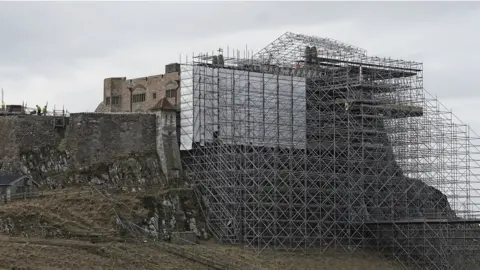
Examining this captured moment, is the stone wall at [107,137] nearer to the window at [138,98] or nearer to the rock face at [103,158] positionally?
the rock face at [103,158]

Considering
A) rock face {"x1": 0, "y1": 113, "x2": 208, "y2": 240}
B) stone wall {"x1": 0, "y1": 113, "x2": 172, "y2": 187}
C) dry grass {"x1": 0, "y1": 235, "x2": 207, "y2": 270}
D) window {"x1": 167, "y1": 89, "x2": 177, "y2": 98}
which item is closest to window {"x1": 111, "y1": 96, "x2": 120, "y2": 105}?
window {"x1": 167, "y1": 89, "x2": 177, "y2": 98}

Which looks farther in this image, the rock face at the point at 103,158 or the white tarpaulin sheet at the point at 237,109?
the white tarpaulin sheet at the point at 237,109

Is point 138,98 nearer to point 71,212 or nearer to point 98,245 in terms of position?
point 71,212

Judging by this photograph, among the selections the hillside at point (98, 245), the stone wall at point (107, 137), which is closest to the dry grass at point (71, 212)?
the hillside at point (98, 245)

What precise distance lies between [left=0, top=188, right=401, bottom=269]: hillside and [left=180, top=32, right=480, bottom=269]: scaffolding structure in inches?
120

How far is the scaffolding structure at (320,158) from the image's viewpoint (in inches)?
3831

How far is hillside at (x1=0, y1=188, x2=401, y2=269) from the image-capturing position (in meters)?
80.8

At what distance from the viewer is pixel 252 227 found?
3787 inches

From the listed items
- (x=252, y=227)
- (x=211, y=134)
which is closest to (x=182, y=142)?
(x=211, y=134)

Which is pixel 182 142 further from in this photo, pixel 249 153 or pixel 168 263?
pixel 168 263

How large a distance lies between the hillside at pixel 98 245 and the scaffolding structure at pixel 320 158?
10.0 feet

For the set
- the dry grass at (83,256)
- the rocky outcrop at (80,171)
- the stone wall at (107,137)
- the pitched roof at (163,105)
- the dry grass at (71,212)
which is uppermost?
the pitched roof at (163,105)

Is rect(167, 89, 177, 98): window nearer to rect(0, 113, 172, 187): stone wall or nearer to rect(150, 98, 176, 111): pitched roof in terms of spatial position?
rect(150, 98, 176, 111): pitched roof

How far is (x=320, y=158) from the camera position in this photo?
99.9m
